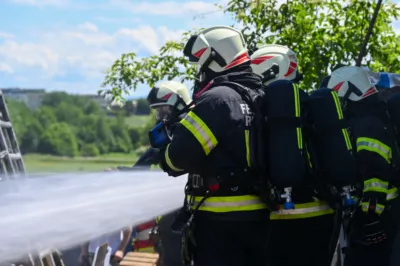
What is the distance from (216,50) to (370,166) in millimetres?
1632

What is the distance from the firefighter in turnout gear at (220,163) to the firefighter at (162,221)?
1.83m

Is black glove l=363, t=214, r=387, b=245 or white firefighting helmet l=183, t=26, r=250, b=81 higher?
white firefighting helmet l=183, t=26, r=250, b=81

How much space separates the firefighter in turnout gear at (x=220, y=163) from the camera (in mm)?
4203

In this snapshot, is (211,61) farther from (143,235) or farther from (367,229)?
(143,235)

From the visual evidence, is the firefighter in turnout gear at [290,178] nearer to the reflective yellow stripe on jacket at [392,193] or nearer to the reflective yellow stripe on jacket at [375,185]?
the reflective yellow stripe on jacket at [375,185]

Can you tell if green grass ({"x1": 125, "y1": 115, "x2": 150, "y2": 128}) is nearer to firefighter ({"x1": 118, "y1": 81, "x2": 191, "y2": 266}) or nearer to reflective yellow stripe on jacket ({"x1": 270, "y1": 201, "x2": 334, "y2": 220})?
firefighter ({"x1": 118, "y1": 81, "x2": 191, "y2": 266})

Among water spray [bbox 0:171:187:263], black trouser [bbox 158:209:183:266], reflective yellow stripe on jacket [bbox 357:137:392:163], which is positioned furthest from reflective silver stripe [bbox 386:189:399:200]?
black trouser [bbox 158:209:183:266]

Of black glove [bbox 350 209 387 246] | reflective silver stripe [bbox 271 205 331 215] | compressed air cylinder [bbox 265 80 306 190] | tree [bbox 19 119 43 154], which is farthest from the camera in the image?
tree [bbox 19 119 43 154]

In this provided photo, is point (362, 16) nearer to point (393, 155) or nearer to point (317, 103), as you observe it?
point (393, 155)

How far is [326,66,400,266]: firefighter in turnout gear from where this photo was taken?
5551 millimetres

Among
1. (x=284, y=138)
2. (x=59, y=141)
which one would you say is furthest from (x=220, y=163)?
(x=59, y=141)

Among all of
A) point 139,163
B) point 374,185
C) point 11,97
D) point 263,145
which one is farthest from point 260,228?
point 11,97

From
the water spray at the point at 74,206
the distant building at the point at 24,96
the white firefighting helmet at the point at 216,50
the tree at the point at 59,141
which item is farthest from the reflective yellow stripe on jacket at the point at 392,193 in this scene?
the tree at the point at 59,141

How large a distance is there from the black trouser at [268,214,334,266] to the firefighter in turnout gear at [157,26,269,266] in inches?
16.5
